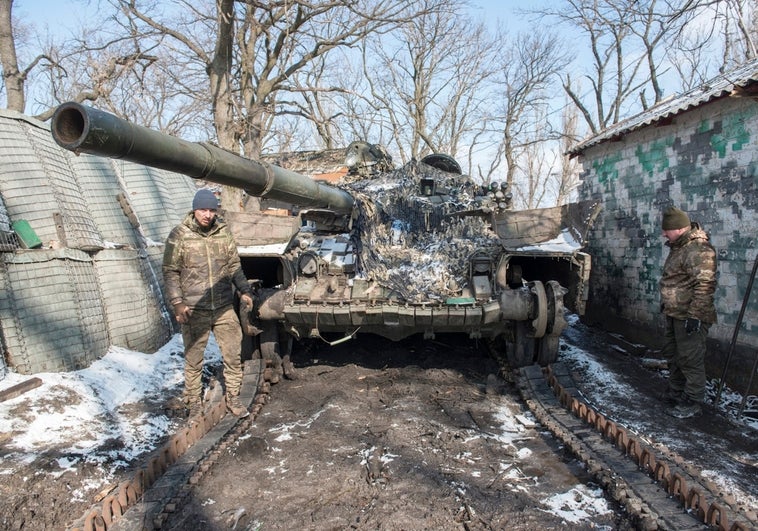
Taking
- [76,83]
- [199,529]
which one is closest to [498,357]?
[199,529]

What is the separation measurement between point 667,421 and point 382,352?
3368 mm

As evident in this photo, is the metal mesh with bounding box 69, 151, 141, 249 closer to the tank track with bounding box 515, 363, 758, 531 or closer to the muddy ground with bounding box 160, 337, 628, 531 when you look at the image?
the muddy ground with bounding box 160, 337, 628, 531

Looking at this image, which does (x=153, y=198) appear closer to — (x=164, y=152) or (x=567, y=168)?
(x=164, y=152)

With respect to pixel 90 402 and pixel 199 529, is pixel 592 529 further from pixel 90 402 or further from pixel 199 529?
pixel 90 402

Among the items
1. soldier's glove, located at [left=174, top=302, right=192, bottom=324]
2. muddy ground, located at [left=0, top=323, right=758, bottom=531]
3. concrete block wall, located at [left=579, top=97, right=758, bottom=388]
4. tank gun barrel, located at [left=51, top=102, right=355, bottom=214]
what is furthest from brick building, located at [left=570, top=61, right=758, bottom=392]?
soldier's glove, located at [left=174, top=302, right=192, bottom=324]

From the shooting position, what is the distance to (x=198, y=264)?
195 inches

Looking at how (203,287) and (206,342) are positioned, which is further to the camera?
(206,342)

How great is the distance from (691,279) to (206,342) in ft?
15.2

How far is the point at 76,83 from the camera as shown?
55.0ft

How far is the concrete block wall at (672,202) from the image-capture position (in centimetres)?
611

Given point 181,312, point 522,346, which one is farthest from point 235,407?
point 522,346

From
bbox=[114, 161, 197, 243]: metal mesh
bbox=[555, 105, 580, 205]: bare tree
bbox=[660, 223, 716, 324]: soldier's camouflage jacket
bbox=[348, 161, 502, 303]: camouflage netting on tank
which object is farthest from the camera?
bbox=[555, 105, 580, 205]: bare tree

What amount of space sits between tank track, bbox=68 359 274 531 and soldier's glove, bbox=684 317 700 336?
4.17 m

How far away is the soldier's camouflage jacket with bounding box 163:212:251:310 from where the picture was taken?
4871 mm
